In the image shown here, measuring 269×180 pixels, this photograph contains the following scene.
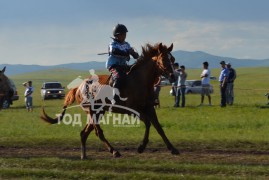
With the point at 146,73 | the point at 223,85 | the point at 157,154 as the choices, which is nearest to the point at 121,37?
the point at 146,73

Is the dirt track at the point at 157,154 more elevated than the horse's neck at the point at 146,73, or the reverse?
the horse's neck at the point at 146,73

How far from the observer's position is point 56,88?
54781mm

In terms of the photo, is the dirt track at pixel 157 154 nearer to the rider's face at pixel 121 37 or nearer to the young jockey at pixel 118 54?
the young jockey at pixel 118 54

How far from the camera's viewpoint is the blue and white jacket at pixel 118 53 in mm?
11772

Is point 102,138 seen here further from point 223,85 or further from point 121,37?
point 223,85

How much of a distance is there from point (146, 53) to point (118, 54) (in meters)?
0.71

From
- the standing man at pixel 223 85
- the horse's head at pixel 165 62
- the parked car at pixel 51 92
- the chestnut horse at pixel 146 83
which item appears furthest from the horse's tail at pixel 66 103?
the parked car at pixel 51 92

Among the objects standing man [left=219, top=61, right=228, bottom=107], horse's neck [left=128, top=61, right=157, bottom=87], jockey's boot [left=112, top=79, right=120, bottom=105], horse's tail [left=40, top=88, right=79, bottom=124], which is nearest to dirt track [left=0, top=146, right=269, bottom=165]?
horse's tail [left=40, top=88, right=79, bottom=124]

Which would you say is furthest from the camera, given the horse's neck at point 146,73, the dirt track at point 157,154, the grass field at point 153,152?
the horse's neck at point 146,73

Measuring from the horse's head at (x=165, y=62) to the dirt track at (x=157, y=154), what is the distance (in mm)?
1956

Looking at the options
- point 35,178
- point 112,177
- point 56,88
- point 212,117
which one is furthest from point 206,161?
point 56,88

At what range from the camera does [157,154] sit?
1202 centimetres

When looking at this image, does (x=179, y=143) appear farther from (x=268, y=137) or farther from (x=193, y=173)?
(x=193, y=173)

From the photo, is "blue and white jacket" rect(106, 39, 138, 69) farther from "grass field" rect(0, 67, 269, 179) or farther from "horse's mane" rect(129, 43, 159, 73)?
"grass field" rect(0, 67, 269, 179)
